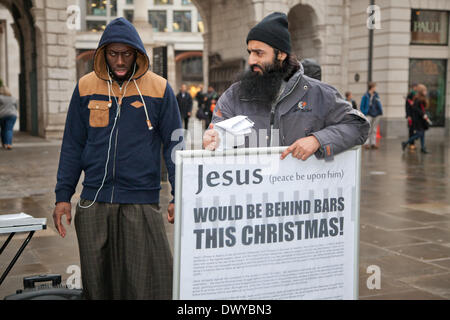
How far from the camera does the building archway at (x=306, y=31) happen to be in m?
22.2

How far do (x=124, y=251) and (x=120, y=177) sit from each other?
1.41 feet

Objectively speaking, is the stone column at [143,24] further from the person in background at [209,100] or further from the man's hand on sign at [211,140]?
the man's hand on sign at [211,140]

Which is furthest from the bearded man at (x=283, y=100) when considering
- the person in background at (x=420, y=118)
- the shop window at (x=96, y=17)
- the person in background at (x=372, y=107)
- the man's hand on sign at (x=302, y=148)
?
the shop window at (x=96, y=17)

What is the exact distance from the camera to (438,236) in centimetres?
650

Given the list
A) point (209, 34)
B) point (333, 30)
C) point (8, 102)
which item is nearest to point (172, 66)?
point (209, 34)

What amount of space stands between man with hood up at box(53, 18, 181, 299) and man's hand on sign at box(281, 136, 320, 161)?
0.89 m

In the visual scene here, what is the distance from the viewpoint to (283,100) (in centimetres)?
299

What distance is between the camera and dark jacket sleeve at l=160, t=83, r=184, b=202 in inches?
135

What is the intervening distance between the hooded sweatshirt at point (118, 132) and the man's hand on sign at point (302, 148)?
885mm

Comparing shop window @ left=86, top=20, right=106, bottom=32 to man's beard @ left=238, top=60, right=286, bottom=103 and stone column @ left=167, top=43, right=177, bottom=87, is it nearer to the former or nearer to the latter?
stone column @ left=167, top=43, right=177, bottom=87

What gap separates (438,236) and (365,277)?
1.92 meters

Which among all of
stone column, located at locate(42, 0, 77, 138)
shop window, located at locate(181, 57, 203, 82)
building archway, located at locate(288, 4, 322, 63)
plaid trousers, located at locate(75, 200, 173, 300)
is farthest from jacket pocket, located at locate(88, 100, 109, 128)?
shop window, located at locate(181, 57, 203, 82)

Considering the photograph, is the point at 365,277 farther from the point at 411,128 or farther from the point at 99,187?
the point at 411,128

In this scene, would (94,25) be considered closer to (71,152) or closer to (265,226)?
(71,152)
